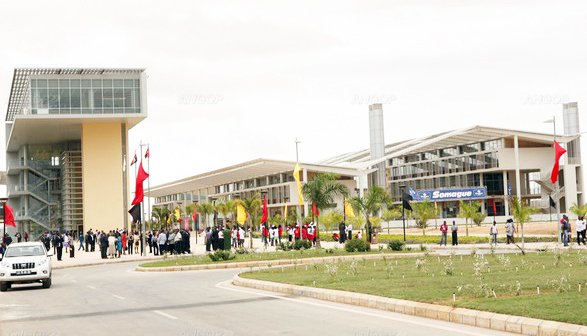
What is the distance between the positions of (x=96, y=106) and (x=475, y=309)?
6773cm

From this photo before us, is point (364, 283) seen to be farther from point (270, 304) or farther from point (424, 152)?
point (424, 152)

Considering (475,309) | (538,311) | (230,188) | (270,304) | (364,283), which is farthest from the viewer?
(230,188)

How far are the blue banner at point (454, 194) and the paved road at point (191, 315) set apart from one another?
235 ft

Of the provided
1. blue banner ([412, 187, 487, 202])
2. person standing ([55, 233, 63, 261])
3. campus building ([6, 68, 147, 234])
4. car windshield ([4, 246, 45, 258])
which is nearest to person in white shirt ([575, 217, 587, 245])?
car windshield ([4, 246, 45, 258])

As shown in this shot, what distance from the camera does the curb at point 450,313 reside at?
10688 mm

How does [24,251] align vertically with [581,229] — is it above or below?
above

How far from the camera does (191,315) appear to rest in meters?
14.8

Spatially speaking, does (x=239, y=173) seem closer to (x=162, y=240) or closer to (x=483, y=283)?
(x=162, y=240)

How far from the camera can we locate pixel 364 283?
728 inches

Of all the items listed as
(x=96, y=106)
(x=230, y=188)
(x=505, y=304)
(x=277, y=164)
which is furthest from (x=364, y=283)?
(x=230, y=188)

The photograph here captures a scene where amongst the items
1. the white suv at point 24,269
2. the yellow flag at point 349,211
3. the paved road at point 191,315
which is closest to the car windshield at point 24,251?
the white suv at point 24,269

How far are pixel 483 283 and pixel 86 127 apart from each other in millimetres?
67241

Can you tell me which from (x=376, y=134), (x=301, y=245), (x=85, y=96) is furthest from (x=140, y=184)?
(x=376, y=134)

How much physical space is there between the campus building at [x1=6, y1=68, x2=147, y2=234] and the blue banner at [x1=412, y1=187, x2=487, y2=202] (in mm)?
34798
